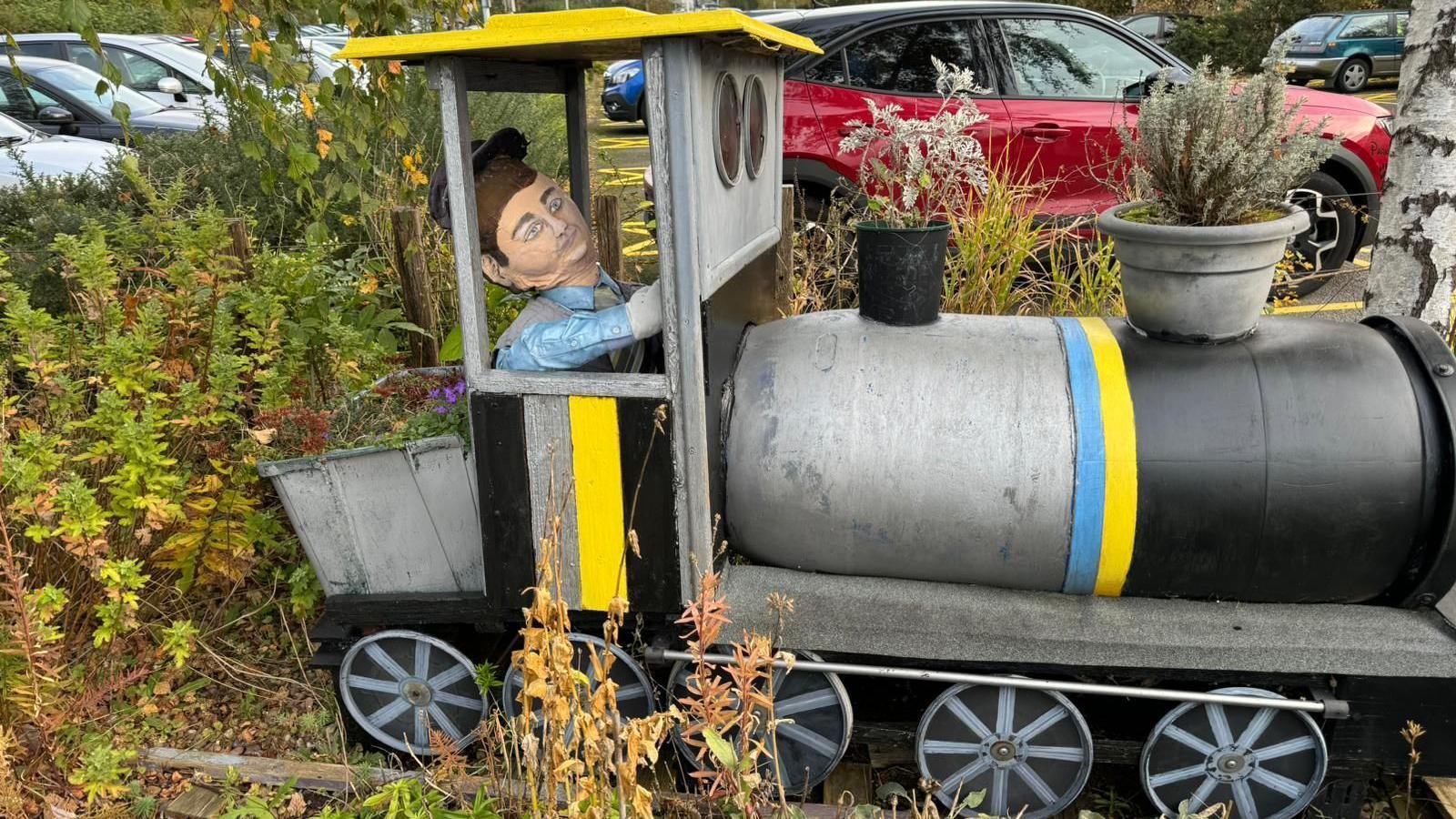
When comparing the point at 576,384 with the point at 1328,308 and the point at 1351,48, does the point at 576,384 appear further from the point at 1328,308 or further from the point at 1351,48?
the point at 1351,48

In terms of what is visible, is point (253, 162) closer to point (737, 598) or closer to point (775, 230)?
point (775, 230)

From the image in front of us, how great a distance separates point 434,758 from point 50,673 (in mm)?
980

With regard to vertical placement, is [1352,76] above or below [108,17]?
below

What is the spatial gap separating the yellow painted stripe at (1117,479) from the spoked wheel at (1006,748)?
32 cm

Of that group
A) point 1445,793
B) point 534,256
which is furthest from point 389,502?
point 1445,793

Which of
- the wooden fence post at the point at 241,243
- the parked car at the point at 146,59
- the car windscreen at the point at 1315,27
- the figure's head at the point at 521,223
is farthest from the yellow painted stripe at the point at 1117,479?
the car windscreen at the point at 1315,27

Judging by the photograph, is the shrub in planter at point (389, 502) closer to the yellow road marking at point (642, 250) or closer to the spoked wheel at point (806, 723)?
the spoked wheel at point (806, 723)

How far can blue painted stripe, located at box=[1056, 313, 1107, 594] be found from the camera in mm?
2184

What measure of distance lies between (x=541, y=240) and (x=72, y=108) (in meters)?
7.54

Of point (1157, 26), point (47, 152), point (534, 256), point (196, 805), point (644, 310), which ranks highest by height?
point (1157, 26)

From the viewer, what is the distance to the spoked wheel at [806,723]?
7.75 feet

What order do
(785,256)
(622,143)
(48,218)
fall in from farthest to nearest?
1. (622,143)
2. (48,218)
3. (785,256)

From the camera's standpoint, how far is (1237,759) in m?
2.29

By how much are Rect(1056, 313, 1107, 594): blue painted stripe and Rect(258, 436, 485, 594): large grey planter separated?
1.38 meters
